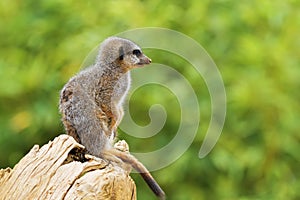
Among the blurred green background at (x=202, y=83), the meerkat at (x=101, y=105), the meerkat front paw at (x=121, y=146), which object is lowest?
the blurred green background at (x=202, y=83)

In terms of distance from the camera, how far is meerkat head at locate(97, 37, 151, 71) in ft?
6.16

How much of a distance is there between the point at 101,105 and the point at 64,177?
25 cm

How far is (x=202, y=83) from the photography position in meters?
2.94

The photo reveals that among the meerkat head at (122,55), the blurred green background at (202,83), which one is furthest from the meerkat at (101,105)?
the blurred green background at (202,83)

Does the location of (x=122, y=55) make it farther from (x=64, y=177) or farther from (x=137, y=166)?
(x=64, y=177)

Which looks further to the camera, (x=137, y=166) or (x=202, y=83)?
(x=202, y=83)

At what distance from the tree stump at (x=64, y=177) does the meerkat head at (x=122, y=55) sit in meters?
0.28

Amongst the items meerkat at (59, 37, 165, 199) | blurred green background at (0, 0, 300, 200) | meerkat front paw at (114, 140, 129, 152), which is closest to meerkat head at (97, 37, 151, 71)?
meerkat at (59, 37, 165, 199)

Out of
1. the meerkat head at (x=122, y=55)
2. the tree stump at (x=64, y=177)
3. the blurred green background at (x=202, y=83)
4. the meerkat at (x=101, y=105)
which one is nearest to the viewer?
the tree stump at (x=64, y=177)

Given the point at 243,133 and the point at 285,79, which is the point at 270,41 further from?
the point at 243,133

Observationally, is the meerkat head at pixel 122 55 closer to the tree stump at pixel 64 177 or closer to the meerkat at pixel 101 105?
the meerkat at pixel 101 105

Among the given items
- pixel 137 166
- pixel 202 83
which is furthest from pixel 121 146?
pixel 202 83

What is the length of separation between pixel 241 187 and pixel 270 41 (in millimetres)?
586

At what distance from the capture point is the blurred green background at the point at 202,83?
2.93m
